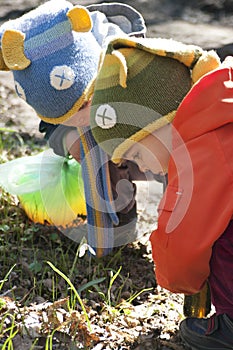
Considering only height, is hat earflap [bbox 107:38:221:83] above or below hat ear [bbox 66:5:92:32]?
above

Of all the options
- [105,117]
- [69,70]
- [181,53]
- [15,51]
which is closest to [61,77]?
[69,70]

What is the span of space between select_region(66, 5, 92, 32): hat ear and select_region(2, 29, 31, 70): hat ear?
157mm

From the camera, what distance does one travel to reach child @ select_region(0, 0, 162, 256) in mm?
2297

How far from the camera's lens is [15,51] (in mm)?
2295

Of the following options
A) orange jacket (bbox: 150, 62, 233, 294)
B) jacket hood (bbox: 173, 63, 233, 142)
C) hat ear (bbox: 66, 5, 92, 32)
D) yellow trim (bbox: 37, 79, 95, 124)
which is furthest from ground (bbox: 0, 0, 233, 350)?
hat ear (bbox: 66, 5, 92, 32)

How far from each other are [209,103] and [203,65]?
14 cm

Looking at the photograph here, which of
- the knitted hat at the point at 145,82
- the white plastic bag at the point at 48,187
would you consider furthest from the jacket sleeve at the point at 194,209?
the white plastic bag at the point at 48,187

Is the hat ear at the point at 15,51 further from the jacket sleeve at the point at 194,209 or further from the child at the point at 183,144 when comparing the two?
the jacket sleeve at the point at 194,209

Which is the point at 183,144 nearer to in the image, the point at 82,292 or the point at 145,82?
the point at 145,82

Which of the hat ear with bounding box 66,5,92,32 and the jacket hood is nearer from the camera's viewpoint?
the jacket hood

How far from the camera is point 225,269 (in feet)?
6.50

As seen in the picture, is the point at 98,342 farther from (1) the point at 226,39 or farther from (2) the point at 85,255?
(1) the point at 226,39

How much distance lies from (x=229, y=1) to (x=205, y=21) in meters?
0.37

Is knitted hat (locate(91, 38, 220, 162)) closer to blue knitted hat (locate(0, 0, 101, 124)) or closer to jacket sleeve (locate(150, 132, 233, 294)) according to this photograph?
jacket sleeve (locate(150, 132, 233, 294))
